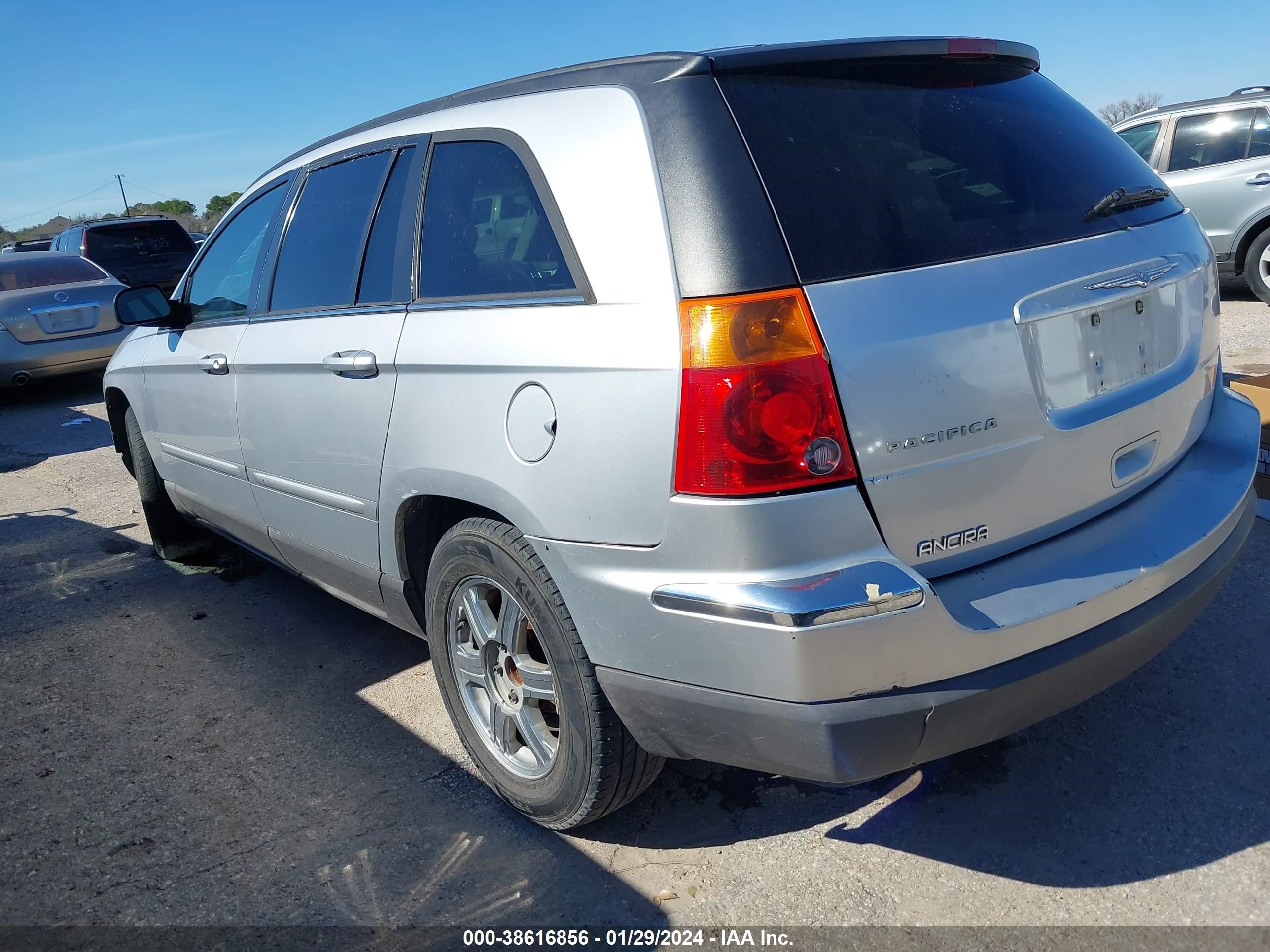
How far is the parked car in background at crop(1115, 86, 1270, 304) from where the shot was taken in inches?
348

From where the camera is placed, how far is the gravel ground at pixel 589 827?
7.37ft

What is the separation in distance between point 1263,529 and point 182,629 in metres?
4.42

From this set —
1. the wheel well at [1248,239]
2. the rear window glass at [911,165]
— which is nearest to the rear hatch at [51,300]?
the rear window glass at [911,165]

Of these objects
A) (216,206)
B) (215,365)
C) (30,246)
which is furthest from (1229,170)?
(216,206)

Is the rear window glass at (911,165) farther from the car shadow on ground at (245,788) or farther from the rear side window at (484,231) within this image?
the car shadow on ground at (245,788)

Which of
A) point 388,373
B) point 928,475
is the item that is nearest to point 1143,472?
point 928,475

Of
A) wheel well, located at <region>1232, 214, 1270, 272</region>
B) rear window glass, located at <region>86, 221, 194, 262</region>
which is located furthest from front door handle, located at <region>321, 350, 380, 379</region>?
rear window glass, located at <region>86, 221, 194, 262</region>

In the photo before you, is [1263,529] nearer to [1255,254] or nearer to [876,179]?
[876,179]

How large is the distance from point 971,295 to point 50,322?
1036cm

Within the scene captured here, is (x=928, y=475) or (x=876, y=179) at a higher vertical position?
(x=876, y=179)

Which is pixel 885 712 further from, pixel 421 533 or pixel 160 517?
pixel 160 517

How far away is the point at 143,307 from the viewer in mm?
4027

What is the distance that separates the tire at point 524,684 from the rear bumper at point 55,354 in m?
8.82

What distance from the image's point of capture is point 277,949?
2.23 metres
